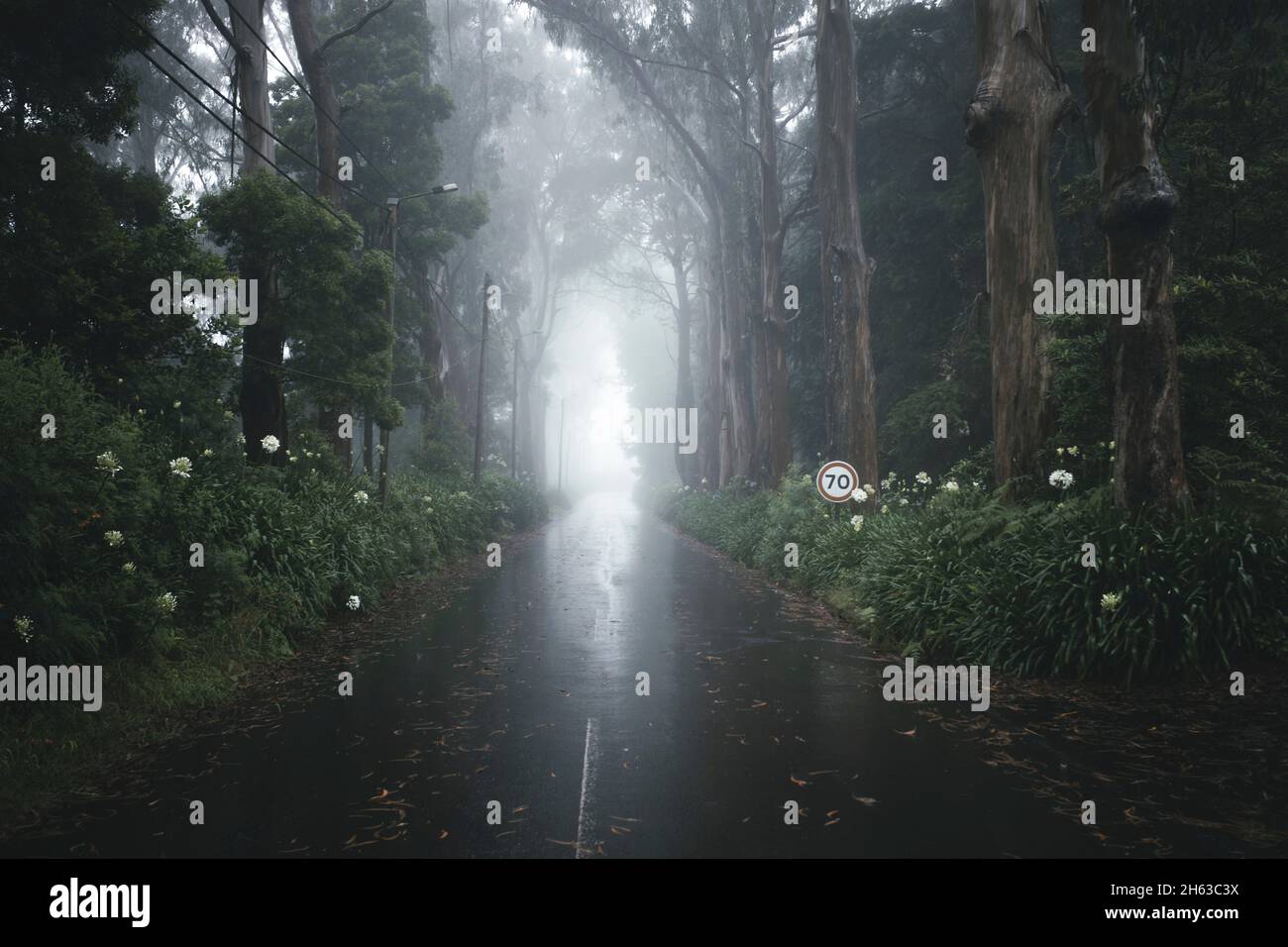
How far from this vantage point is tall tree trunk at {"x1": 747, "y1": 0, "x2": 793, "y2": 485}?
21.0 m

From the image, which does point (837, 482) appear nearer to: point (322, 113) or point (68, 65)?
point (68, 65)

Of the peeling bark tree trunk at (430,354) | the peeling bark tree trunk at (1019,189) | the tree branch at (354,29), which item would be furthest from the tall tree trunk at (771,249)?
the peeling bark tree trunk at (1019,189)

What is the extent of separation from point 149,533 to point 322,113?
45.7 feet

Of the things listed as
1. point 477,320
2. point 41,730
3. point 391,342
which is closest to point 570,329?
point 477,320

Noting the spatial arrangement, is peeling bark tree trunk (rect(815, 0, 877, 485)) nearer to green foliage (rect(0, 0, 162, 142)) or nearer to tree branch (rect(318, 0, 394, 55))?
tree branch (rect(318, 0, 394, 55))

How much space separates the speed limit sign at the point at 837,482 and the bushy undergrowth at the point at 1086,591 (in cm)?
363

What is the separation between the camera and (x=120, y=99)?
956cm

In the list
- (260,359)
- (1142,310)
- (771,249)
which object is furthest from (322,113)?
(1142,310)

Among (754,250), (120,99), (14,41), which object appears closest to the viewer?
(14,41)

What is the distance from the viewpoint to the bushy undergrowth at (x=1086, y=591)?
6797 millimetres

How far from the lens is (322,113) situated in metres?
18.1

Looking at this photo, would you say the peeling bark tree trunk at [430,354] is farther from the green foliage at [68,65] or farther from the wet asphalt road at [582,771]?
the wet asphalt road at [582,771]
